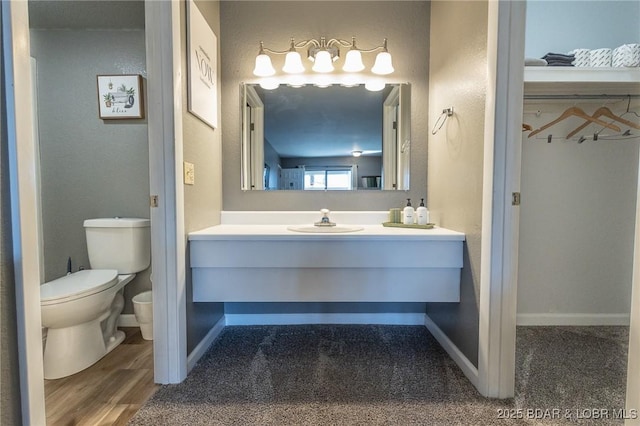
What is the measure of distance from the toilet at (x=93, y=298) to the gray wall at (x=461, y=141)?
1961 mm

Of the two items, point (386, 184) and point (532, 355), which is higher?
point (386, 184)

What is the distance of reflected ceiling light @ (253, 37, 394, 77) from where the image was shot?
76.2 inches

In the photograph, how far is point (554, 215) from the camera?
6.61 feet

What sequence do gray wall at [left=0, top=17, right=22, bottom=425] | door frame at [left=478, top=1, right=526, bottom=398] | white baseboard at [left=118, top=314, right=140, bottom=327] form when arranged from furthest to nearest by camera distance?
white baseboard at [left=118, top=314, right=140, bottom=327] < door frame at [left=478, top=1, right=526, bottom=398] < gray wall at [left=0, top=17, right=22, bottom=425]

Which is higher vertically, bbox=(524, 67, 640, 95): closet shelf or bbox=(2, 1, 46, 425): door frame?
bbox=(524, 67, 640, 95): closet shelf

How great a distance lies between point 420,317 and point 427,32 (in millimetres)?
1989

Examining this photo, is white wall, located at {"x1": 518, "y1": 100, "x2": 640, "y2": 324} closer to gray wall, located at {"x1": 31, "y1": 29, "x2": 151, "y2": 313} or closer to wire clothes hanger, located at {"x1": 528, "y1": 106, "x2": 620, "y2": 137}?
wire clothes hanger, located at {"x1": 528, "y1": 106, "x2": 620, "y2": 137}

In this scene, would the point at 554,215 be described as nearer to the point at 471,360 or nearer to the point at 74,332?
the point at 471,360

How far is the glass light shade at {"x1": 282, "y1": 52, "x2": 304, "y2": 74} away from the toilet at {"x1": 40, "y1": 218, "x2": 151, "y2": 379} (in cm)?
140

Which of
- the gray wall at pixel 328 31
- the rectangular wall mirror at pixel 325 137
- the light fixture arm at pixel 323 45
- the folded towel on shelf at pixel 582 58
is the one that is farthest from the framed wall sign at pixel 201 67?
the folded towel on shelf at pixel 582 58

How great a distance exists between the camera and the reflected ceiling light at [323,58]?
1.94m

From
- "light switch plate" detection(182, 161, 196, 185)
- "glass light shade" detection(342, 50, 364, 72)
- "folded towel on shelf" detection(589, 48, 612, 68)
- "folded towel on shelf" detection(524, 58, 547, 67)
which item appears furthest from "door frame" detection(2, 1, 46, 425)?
"folded towel on shelf" detection(589, 48, 612, 68)

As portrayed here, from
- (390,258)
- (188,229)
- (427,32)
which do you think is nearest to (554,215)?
(390,258)

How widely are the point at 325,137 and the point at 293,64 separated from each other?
512 mm
